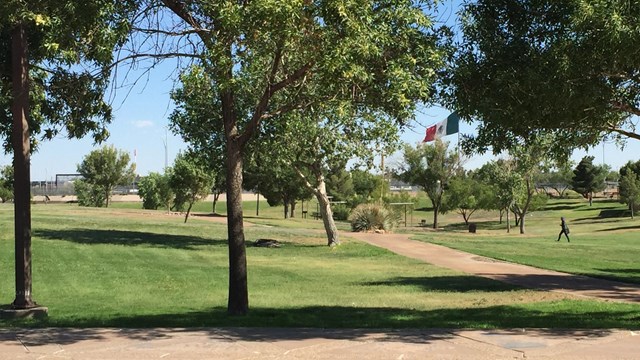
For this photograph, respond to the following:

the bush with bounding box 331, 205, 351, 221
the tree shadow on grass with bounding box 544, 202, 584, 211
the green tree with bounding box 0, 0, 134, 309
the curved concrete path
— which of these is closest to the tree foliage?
the green tree with bounding box 0, 0, 134, 309

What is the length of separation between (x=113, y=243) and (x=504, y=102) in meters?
21.2

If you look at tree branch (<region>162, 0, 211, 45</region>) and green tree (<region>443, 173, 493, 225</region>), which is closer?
tree branch (<region>162, 0, 211, 45</region>)

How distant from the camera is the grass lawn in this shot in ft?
35.0

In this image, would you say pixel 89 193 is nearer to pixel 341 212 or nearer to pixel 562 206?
pixel 341 212

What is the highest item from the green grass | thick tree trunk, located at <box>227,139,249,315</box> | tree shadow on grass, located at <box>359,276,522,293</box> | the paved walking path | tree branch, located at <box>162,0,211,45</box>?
tree branch, located at <box>162,0,211,45</box>

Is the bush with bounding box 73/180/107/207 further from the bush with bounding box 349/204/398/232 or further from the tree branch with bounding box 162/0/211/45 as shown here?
the tree branch with bounding box 162/0/211/45

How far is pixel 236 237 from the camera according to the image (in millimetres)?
10844

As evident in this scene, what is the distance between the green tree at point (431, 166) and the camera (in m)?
59.1

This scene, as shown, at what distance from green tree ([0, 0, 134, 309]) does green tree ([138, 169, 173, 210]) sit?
4709 cm

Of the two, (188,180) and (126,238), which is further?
(188,180)

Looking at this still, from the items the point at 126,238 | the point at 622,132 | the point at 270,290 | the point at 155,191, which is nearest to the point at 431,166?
the point at 155,191

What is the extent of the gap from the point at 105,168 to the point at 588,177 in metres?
60.0

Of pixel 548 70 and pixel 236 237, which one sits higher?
pixel 548 70

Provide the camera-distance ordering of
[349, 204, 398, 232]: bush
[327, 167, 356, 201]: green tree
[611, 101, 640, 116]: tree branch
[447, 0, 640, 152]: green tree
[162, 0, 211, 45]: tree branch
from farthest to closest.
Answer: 1. [327, 167, 356, 201]: green tree
2. [349, 204, 398, 232]: bush
3. [162, 0, 211, 45]: tree branch
4. [611, 101, 640, 116]: tree branch
5. [447, 0, 640, 152]: green tree
